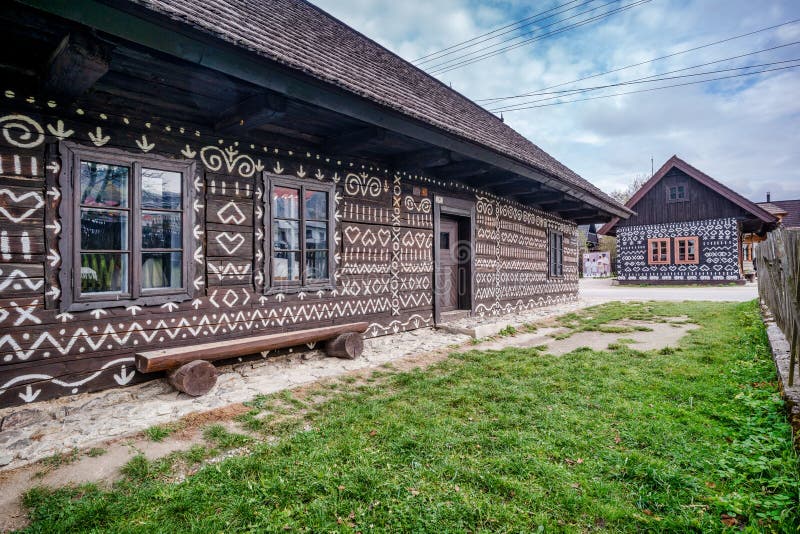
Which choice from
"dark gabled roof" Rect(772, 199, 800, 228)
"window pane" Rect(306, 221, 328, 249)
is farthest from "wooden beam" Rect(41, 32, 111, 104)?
"dark gabled roof" Rect(772, 199, 800, 228)

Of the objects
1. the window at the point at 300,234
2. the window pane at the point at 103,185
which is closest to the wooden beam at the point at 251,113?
the window at the point at 300,234

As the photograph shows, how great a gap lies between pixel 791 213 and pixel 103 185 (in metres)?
46.4

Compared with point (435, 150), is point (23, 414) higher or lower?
lower

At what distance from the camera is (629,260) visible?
24297mm

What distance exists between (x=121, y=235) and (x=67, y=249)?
0.45 metres

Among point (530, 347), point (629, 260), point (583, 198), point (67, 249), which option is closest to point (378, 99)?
point (67, 249)

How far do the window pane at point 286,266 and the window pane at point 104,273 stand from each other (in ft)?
5.20

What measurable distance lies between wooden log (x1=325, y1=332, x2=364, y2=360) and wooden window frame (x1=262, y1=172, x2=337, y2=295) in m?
0.77

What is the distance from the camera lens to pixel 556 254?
12.3m

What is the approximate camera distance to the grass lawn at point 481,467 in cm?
193

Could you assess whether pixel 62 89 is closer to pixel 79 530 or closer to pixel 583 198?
pixel 79 530

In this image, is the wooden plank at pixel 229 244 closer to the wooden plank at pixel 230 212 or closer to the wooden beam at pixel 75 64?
the wooden plank at pixel 230 212

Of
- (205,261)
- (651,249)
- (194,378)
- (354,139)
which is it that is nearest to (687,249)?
(651,249)

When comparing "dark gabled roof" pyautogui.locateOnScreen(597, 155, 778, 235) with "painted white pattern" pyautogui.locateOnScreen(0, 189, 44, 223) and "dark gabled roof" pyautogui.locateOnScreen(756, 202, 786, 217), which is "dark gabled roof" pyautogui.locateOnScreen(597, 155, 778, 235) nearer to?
"dark gabled roof" pyautogui.locateOnScreen(756, 202, 786, 217)
